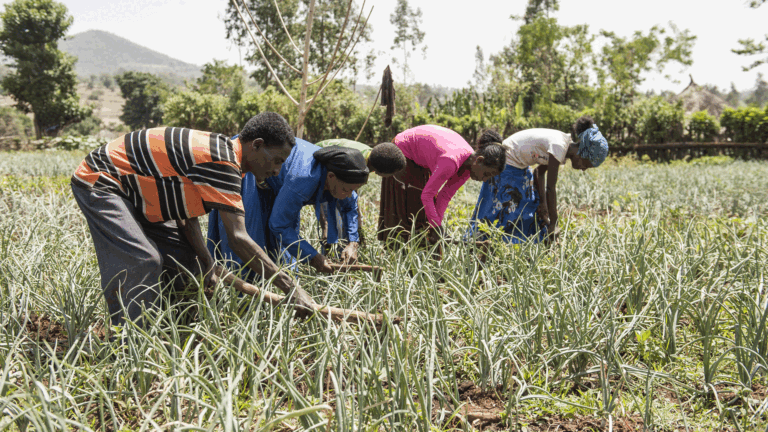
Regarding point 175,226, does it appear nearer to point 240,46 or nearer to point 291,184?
point 291,184

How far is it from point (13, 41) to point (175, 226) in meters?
32.5

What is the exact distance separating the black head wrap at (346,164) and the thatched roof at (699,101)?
95.5 feet

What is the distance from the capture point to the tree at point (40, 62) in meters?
26.1

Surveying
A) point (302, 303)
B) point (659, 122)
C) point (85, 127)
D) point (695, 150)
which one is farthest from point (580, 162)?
point (85, 127)

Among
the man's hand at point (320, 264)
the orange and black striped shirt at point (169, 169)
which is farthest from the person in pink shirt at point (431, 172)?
the orange and black striped shirt at point (169, 169)

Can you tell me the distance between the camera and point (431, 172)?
3229 mm

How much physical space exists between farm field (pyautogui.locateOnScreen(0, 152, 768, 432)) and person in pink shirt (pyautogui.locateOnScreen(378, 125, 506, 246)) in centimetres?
60

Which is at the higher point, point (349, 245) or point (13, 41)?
point (13, 41)

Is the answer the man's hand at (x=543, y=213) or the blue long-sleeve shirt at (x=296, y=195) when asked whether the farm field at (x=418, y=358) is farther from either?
the man's hand at (x=543, y=213)

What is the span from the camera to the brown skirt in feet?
10.9

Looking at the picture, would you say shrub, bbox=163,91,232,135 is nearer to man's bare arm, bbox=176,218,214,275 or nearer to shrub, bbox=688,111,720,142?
shrub, bbox=688,111,720,142

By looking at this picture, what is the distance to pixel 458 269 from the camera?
95.7 inches

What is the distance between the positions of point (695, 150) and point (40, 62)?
105 ft

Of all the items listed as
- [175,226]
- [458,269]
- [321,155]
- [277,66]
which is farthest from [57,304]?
[277,66]
